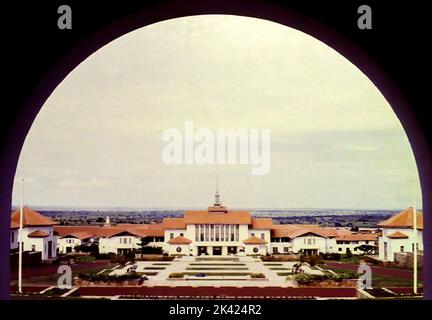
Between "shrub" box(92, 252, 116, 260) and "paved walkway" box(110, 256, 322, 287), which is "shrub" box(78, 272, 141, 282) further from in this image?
"shrub" box(92, 252, 116, 260)

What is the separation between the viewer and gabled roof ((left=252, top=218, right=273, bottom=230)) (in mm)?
16536

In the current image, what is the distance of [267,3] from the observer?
2318mm

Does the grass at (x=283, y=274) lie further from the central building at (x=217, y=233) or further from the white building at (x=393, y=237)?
the white building at (x=393, y=237)

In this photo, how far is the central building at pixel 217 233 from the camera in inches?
689

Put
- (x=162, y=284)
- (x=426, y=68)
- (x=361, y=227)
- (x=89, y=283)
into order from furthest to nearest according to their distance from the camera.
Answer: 1. (x=162, y=284)
2. (x=89, y=283)
3. (x=361, y=227)
4. (x=426, y=68)

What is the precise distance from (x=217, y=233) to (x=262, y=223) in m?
3.91

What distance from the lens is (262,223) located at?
1695 cm

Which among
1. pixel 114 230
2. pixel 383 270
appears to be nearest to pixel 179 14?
pixel 383 270

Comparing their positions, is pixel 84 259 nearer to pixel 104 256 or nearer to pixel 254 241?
pixel 104 256

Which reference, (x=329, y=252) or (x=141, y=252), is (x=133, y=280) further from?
(x=329, y=252)

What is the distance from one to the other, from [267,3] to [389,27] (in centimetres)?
55

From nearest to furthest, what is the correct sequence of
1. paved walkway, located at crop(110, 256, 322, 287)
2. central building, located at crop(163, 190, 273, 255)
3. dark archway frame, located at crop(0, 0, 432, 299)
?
1. dark archway frame, located at crop(0, 0, 432, 299)
2. paved walkway, located at crop(110, 256, 322, 287)
3. central building, located at crop(163, 190, 273, 255)

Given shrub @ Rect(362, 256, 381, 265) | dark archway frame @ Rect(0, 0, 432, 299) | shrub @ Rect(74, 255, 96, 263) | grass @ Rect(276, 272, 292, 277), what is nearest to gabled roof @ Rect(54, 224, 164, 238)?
shrub @ Rect(74, 255, 96, 263)

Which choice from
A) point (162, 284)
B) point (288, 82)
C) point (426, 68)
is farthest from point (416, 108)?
point (162, 284)
